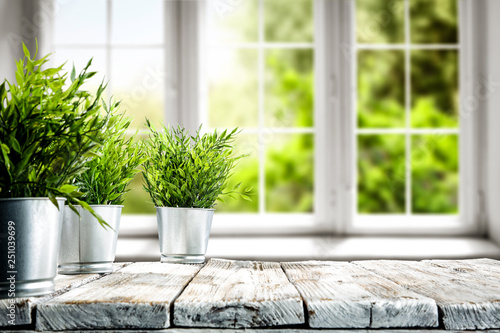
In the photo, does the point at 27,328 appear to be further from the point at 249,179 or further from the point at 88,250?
the point at 249,179

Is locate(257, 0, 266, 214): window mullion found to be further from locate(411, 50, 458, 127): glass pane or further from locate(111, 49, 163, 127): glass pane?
locate(411, 50, 458, 127): glass pane

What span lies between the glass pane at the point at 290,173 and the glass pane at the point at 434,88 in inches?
24.3

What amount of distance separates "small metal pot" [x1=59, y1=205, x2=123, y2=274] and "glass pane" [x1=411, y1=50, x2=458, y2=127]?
1994 mm

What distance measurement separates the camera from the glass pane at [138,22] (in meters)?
2.43

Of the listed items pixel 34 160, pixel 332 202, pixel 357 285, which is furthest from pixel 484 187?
pixel 34 160

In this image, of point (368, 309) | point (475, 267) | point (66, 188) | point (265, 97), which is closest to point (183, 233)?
point (66, 188)

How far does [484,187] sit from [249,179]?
1.12 meters

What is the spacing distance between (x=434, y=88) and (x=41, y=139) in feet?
8.39

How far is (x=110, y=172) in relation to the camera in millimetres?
961

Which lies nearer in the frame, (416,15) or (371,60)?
(371,60)

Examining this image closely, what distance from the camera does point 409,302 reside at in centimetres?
70

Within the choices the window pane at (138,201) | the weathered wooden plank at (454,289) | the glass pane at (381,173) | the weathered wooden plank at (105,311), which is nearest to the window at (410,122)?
the glass pane at (381,173)

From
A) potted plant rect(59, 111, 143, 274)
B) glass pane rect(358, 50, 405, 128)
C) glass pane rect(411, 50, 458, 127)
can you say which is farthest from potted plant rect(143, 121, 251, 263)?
glass pane rect(411, 50, 458, 127)

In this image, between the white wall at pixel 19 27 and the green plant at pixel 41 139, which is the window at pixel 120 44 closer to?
the white wall at pixel 19 27
